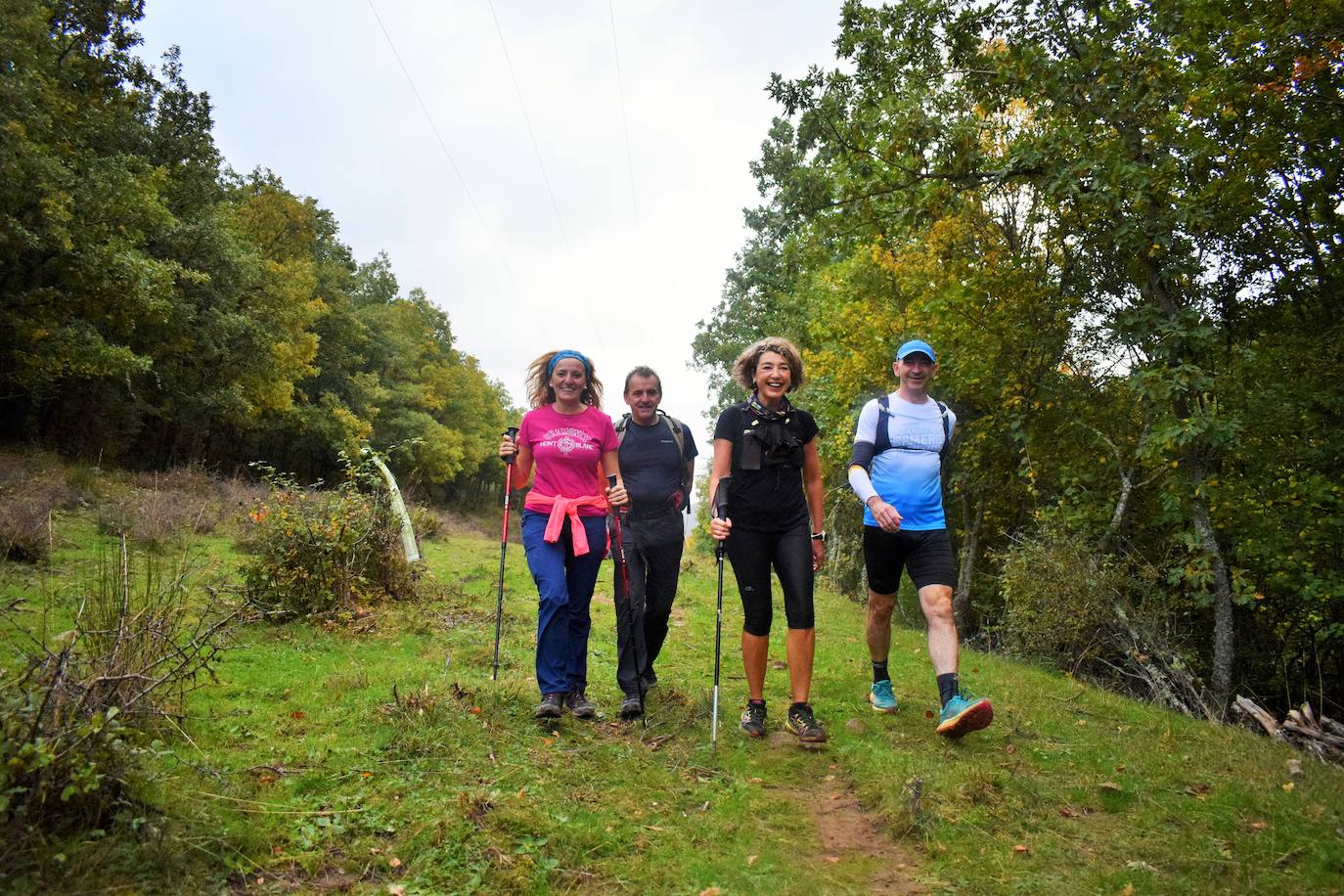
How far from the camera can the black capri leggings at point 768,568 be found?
15.9ft

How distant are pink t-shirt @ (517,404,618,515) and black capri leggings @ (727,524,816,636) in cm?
106

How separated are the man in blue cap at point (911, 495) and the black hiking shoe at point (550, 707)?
2.29 metres

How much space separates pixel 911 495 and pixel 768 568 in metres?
1.08

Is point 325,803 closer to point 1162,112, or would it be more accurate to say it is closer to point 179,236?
point 1162,112

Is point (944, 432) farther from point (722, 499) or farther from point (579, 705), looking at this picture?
point (579, 705)

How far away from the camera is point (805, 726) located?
4.84m

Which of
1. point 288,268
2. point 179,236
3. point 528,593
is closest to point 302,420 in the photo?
point 288,268

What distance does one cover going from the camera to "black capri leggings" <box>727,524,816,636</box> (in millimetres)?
4844

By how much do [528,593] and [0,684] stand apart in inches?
349

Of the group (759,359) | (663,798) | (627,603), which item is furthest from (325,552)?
(663,798)

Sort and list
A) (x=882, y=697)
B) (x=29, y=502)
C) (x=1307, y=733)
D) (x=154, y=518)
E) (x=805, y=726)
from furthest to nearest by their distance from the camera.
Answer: (x=29, y=502) → (x=154, y=518) → (x=1307, y=733) → (x=882, y=697) → (x=805, y=726)

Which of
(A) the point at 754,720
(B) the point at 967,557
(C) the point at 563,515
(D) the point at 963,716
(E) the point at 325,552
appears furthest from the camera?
(B) the point at 967,557

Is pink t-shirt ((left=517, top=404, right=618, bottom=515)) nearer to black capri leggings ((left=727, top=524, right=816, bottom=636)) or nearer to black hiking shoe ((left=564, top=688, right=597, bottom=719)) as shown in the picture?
black capri leggings ((left=727, top=524, right=816, bottom=636))

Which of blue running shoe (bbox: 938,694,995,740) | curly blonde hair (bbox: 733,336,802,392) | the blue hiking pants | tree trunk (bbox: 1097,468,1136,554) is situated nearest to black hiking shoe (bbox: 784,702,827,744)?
blue running shoe (bbox: 938,694,995,740)
